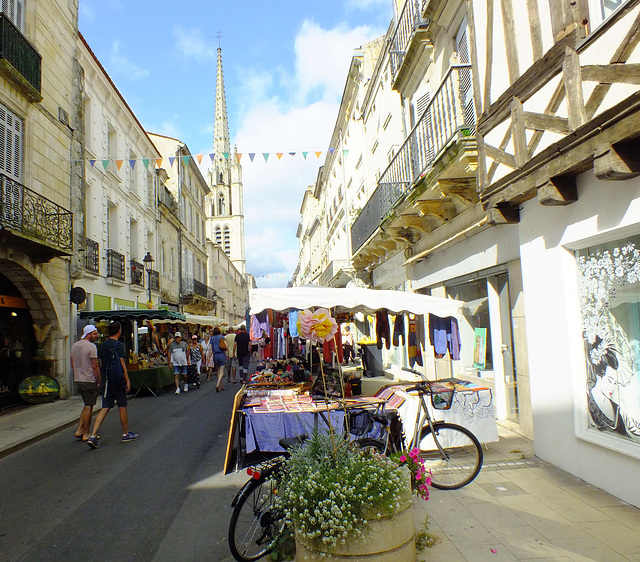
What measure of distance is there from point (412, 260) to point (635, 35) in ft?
24.9

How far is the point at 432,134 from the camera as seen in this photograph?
8.80 metres

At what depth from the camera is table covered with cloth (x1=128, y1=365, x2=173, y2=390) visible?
13164 mm

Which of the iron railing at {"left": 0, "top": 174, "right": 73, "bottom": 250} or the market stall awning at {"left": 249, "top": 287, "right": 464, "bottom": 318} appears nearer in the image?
the market stall awning at {"left": 249, "top": 287, "right": 464, "bottom": 318}

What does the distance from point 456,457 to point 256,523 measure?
219 cm

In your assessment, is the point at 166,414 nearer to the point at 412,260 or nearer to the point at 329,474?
the point at 412,260

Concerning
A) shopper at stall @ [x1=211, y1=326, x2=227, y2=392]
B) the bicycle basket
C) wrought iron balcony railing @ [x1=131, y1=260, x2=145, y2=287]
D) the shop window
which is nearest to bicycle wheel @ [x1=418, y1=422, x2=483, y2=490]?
the bicycle basket

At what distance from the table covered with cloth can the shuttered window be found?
8.90 metres

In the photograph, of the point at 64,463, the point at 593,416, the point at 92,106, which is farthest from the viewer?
the point at 92,106

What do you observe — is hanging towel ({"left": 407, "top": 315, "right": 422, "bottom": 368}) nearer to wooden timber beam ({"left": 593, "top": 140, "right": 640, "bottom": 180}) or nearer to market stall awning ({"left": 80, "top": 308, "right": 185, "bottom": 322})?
wooden timber beam ({"left": 593, "top": 140, "right": 640, "bottom": 180})

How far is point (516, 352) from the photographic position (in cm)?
704

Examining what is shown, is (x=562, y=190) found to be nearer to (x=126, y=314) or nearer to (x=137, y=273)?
(x=126, y=314)

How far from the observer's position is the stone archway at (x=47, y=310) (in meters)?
11.8

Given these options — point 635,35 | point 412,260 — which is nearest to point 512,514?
point 635,35

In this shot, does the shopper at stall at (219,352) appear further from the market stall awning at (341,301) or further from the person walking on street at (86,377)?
the market stall awning at (341,301)
